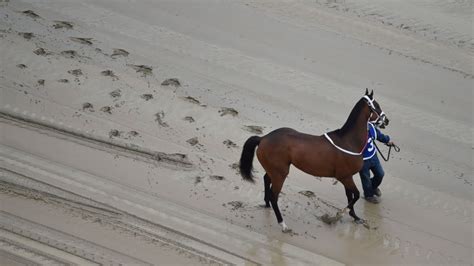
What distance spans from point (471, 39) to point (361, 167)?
6156 millimetres

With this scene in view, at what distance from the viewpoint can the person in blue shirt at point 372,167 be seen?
8.15 meters

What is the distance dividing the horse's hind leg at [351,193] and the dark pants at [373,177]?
403 millimetres

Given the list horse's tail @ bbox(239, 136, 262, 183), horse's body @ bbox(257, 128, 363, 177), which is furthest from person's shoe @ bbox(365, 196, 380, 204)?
horse's tail @ bbox(239, 136, 262, 183)

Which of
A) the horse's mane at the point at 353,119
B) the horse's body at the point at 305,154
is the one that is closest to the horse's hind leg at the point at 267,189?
the horse's body at the point at 305,154

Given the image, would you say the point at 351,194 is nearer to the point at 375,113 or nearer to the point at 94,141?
the point at 375,113

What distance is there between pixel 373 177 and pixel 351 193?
65 centimetres

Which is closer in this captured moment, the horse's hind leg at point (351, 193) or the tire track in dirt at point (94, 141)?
the horse's hind leg at point (351, 193)

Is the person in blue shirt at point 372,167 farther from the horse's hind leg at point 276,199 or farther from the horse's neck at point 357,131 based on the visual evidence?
the horse's hind leg at point 276,199

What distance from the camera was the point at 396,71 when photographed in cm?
1170

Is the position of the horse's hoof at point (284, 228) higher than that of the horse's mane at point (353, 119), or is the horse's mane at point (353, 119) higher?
the horse's mane at point (353, 119)

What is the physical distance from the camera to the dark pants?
8234 mm

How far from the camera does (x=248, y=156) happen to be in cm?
783

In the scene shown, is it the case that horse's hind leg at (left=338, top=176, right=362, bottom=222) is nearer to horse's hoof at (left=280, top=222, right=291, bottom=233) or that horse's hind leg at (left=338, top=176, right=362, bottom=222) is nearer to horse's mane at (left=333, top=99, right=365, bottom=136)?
horse's mane at (left=333, top=99, right=365, bottom=136)

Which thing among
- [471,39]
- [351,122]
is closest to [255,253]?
[351,122]
